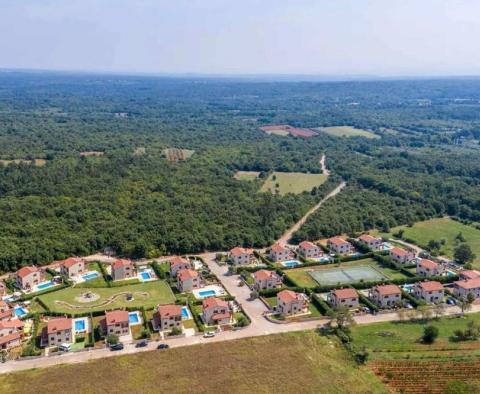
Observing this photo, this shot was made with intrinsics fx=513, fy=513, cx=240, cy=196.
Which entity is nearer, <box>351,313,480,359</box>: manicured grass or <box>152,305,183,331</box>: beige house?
<box>351,313,480,359</box>: manicured grass

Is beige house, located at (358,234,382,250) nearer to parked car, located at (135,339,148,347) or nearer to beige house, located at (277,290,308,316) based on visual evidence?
beige house, located at (277,290,308,316)

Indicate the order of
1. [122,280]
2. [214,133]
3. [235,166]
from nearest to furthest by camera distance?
[122,280] < [235,166] < [214,133]

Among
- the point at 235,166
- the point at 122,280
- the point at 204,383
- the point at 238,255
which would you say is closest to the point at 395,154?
the point at 235,166

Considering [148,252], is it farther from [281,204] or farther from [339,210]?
[339,210]

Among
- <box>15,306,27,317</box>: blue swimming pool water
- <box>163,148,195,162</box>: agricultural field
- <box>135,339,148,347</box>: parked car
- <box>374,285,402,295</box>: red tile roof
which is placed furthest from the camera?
<box>163,148,195,162</box>: agricultural field

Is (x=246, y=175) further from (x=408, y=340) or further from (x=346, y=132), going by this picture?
(x=346, y=132)

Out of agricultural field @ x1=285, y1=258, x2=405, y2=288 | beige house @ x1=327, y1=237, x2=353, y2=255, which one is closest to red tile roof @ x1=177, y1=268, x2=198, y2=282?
agricultural field @ x1=285, y1=258, x2=405, y2=288

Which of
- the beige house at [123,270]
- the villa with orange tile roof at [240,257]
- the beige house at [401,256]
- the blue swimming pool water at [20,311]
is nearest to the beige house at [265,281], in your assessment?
the villa with orange tile roof at [240,257]
